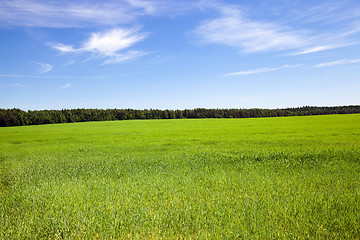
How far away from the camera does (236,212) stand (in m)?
6.18

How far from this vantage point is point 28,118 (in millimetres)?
88188

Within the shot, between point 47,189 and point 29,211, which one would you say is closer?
point 29,211

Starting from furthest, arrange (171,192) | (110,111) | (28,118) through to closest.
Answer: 1. (110,111)
2. (28,118)
3. (171,192)

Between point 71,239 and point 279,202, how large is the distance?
554 centimetres

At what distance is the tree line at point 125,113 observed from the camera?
87.1 meters

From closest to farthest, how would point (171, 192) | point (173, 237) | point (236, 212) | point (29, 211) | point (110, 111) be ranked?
point (173, 237) < point (236, 212) < point (29, 211) < point (171, 192) < point (110, 111)

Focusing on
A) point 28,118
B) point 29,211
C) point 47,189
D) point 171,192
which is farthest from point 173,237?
point 28,118

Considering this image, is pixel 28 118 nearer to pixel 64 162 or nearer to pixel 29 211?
pixel 64 162

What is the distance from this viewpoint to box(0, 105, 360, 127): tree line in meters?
87.1

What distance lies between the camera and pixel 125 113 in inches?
4341

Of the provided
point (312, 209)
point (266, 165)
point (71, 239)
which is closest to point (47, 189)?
point (71, 239)

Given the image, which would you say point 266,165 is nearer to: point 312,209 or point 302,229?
point 312,209

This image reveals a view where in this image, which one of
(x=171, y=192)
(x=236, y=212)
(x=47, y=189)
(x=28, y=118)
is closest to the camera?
(x=236, y=212)

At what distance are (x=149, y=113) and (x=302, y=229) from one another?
111 metres
